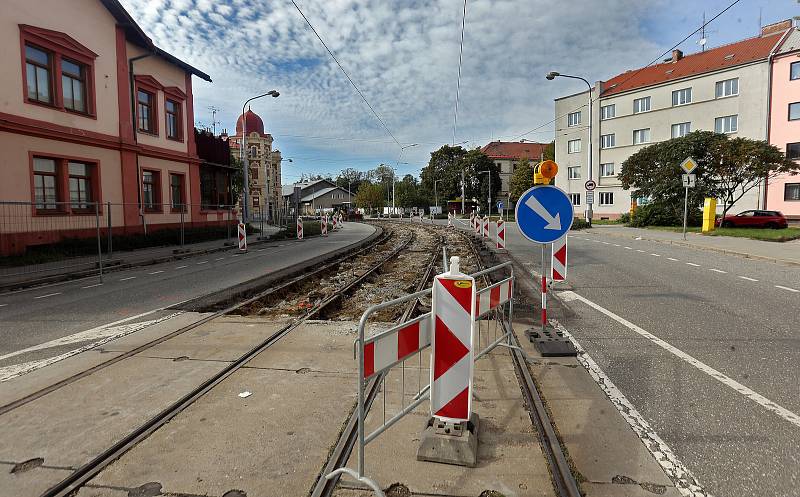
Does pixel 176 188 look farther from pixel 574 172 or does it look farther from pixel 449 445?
pixel 574 172

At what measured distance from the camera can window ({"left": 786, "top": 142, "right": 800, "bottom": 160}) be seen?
36.4m

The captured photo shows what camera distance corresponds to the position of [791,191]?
36625 mm

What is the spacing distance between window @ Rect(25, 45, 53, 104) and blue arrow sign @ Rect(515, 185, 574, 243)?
1778 centimetres

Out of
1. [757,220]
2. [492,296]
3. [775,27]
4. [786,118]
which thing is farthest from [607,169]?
[492,296]

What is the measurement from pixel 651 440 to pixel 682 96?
5034 cm

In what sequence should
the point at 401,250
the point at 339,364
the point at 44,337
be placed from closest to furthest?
1. the point at 339,364
2. the point at 44,337
3. the point at 401,250

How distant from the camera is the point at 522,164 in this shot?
238ft

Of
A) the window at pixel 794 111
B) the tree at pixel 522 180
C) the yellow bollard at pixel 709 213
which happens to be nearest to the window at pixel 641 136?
the window at pixel 794 111

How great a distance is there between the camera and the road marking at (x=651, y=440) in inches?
108

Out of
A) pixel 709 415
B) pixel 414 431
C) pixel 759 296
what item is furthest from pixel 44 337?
pixel 759 296

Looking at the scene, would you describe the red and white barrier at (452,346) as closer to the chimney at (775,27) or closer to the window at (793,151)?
the window at (793,151)

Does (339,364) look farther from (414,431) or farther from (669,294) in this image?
(669,294)

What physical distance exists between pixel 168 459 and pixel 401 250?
621 inches

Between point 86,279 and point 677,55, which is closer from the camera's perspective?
point 86,279
